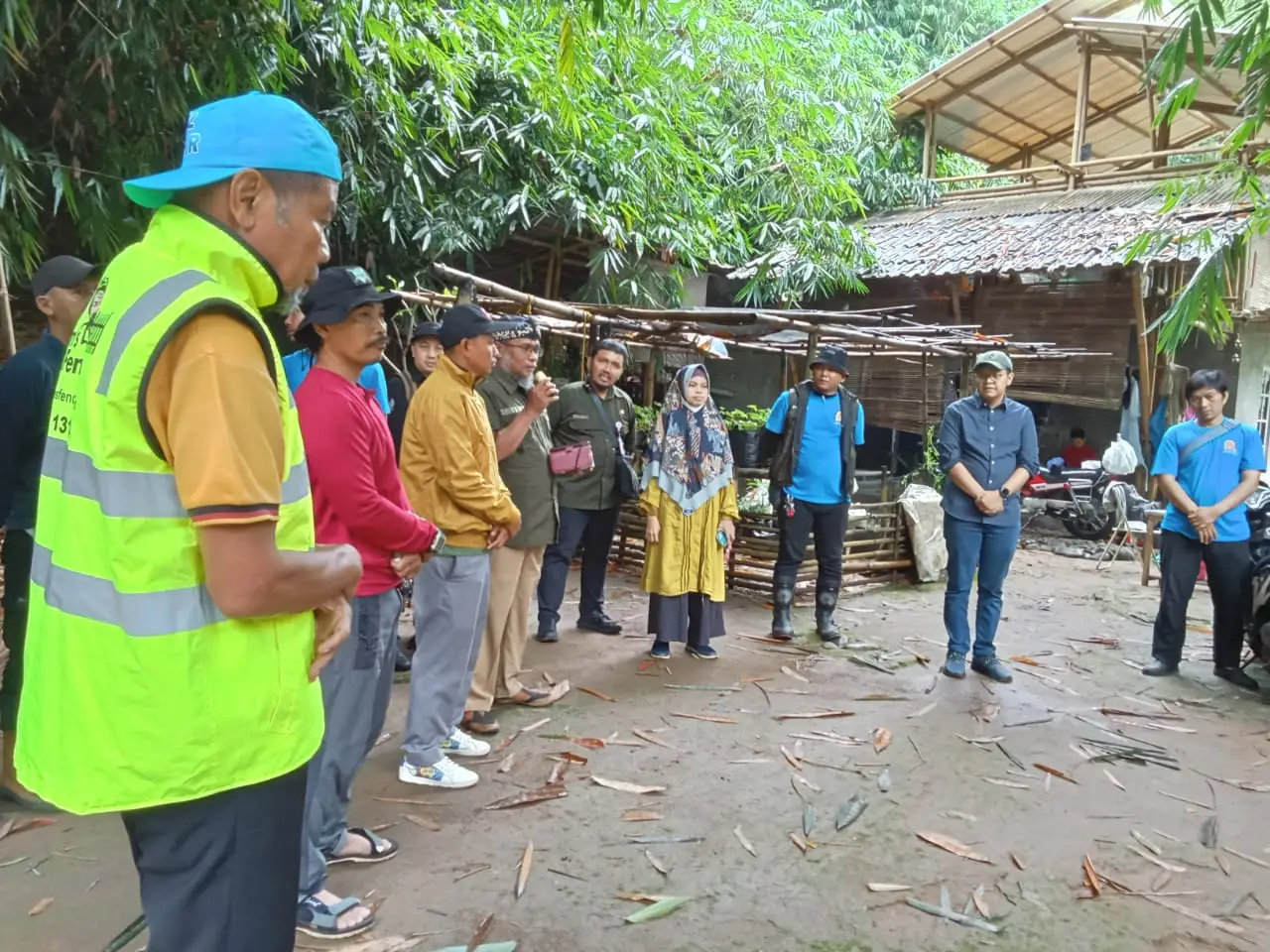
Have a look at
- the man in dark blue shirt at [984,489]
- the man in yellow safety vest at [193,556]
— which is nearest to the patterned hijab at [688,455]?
the man in dark blue shirt at [984,489]

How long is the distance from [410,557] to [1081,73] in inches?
513

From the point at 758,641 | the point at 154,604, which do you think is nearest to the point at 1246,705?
the point at 758,641

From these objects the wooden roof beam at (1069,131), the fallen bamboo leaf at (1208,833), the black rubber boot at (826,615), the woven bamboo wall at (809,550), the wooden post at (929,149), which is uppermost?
the wooden roof beam at (1069,131)

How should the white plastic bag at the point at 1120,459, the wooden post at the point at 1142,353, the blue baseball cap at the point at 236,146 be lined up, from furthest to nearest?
the white plastic bag at the point at 1120,459 < the wooden post at the point at 1142,353 < the blue baseball cap at the point at 236,146

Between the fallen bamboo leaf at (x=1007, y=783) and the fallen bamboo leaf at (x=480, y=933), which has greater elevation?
the fallen bamboo leaf at (x=1007, y=783)

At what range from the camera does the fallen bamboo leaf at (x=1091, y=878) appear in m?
2.94

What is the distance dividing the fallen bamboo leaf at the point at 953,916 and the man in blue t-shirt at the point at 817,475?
3059 mm

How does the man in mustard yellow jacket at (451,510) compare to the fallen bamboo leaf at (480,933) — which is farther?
the man in mustard yellow jacket at (451,510)

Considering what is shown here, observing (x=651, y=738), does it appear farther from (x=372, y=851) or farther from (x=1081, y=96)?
(x=1081, y=96)

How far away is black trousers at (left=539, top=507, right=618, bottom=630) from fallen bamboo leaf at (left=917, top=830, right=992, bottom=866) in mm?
2871

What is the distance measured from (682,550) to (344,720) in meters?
2.91

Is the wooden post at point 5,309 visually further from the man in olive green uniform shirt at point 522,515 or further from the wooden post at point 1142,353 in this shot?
the wooden post at point 1142,353

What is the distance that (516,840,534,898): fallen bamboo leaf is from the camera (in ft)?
9.20

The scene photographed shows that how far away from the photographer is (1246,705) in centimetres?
490
